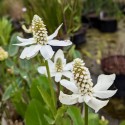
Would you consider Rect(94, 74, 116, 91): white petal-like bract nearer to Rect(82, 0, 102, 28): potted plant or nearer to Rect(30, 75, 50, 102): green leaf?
Rect(30, 75, 50, 102): green leaf

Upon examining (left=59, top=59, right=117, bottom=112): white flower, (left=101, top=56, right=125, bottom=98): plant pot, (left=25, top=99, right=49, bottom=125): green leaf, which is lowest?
(left=101, top=56, right=125, bottom=98): plant pot

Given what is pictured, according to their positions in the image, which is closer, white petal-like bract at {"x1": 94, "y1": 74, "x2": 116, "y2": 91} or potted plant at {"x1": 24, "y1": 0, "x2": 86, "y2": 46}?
white petal-like bract at {"x1": 94, "y1": 74, "x2": 116, "y2": 91}

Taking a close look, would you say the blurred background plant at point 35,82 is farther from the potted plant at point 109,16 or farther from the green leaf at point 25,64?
Result: the potted plant at point 109,16

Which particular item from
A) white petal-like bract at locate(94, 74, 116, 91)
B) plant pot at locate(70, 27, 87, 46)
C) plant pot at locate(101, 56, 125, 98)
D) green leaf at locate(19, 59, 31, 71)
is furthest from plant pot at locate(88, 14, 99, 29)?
white petal-like bract at locate(94, 74, 116, 91)

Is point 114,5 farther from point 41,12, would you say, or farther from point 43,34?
point 43,34

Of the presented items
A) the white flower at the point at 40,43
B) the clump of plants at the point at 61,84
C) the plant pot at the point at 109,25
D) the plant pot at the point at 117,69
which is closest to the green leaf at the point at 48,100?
the clump of plants at the point at 61,84

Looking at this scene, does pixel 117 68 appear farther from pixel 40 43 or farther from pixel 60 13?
pixel 40 43
